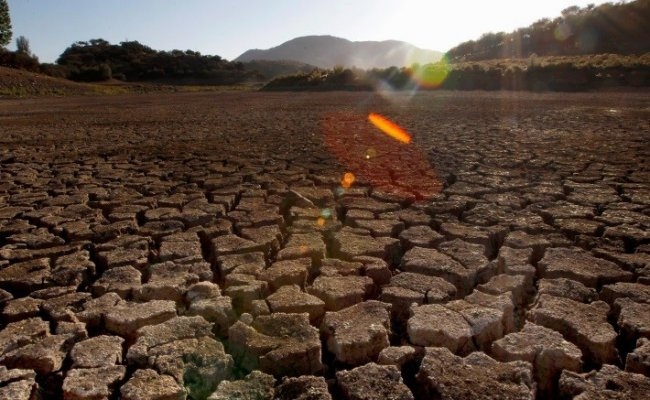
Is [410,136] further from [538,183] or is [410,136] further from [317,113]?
[317,113]

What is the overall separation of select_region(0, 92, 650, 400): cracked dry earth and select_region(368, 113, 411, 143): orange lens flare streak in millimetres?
1620

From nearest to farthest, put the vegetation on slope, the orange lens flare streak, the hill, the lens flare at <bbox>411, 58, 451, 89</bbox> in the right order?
the orange lens flare streak < the vegetation on slope < the lens flare at <bbox>411, 58, 451, 89</bbox> < the hill

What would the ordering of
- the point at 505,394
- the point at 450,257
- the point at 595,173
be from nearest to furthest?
1. the point at 505,394
2. the point at 450,257
3. the point at 595,173

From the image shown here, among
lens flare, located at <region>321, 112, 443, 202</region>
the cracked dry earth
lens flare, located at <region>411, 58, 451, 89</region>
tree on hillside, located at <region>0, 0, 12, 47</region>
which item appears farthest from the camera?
tree on hillside, located at <region>0, 0, 12, 47</region>

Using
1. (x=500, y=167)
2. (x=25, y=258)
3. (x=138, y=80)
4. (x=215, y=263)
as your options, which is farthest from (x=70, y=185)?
(x=138, y=80)

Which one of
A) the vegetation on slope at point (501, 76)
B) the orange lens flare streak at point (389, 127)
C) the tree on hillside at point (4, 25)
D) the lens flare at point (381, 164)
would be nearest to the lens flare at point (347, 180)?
the lens flare at point (381, 164)

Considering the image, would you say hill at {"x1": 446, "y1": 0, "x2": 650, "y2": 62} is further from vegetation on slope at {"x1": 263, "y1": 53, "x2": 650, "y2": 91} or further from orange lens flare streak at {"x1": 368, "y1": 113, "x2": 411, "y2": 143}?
orange lens flare streak at {"x1": 368, "y1": 113, "x2": 411, "y2": 143}

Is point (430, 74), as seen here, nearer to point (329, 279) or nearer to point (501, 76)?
point (501, 76)

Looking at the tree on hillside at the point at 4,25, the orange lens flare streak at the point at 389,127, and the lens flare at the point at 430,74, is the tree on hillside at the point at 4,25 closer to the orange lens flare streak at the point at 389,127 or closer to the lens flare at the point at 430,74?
the lens flare at the point at 430,74

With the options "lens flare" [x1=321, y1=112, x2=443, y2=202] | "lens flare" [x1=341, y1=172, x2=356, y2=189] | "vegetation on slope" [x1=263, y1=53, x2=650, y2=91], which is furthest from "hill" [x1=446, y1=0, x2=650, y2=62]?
"lens flare" [x1=341, y1=172, x2=356, y2=189]

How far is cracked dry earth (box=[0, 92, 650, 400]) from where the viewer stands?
147 centimetres

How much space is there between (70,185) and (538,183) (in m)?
3.41

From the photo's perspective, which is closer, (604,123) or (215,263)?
(215,263)

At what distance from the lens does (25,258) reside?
244cm
